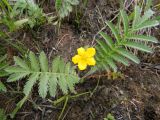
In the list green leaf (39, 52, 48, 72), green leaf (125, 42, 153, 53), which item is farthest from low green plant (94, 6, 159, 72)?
green leaf (39, 52, 48, 72)

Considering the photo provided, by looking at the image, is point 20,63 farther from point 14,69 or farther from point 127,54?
point 127,54

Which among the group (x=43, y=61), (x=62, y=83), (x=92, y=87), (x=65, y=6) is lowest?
(x=92, y=87)

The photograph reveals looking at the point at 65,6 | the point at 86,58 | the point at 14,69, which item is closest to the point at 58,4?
the point at 65,6

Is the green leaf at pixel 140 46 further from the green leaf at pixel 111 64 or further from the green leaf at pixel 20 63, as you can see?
the green leaf at pixel 20 63

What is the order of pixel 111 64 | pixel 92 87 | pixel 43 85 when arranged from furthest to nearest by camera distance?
pixel 92 87 → pixel 111 64 → pixel 43 85

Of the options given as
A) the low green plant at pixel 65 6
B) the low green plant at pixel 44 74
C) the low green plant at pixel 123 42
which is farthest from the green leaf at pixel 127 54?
the low green plant at pixel 65 6

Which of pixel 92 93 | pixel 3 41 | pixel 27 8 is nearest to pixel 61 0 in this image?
pixel 27 8
